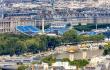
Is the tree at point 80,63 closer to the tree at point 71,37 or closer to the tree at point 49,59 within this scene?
the tree at point 49,59

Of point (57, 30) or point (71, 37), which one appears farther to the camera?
point (57, 30)

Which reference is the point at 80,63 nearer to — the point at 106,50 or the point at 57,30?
the point at 106,50

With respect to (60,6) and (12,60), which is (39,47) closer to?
(12,60)

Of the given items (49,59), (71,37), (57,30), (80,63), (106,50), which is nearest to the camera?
(80,63)

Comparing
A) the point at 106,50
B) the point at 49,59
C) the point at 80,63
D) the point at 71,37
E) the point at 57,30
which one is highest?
the point at 80,63

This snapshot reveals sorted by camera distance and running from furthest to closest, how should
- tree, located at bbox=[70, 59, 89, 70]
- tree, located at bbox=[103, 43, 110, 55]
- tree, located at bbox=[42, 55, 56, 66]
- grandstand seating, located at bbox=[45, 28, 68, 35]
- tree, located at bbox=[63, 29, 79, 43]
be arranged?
grandstand seating, located at bbox=[45, 28, 68, 35], tree, located at bbox=[63, 29, 79, 43], tree, located at bbox=[103, 43, 110, 55], tree, located at bbox=[42, 55, 56, 66], tree, located at bbox=[70, 59, 89, 70]

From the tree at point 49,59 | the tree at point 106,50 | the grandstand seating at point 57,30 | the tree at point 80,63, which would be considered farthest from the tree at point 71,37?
the tree at point 80,63

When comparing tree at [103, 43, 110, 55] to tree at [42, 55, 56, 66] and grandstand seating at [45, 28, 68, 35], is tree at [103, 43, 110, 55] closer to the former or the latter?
tree at [42, 55, 56, 66]

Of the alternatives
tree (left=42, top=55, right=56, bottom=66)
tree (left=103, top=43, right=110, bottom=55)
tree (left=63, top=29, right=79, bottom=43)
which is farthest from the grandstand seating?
tree (left=42, top=55, right=56, bottom=66)

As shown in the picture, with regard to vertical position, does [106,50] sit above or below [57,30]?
above

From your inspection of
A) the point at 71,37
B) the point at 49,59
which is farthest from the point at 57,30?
the point at 49,59

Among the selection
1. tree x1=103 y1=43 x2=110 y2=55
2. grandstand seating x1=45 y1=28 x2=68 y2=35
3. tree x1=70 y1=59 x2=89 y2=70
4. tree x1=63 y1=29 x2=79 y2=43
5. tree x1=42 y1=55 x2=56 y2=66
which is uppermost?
tree x1=70 y1=59 x2=89 y2=70
